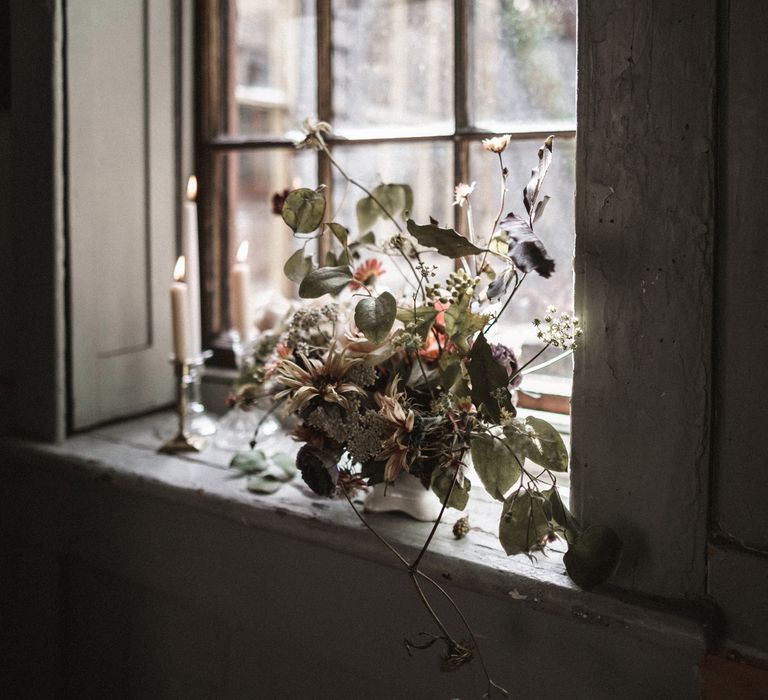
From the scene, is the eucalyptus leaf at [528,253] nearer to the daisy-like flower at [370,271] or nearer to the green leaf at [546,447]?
the green leaf at [546,447]

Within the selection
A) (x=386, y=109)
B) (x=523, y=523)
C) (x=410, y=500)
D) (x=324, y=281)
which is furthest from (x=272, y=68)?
(x=523, y=523)

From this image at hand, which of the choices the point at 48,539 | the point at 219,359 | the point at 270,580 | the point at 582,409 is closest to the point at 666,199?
the point at 582,409

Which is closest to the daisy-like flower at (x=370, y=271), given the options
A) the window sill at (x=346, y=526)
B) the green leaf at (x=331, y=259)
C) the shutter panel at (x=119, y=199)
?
the green leaf at (x=331, y=259)

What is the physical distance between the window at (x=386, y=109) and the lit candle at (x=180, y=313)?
9.5 inches

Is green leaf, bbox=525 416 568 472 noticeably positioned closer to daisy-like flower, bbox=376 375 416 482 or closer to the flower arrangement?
the flower arrangement

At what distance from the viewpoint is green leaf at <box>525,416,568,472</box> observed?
34.0 inches

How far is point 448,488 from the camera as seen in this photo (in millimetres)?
924

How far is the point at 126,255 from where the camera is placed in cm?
143

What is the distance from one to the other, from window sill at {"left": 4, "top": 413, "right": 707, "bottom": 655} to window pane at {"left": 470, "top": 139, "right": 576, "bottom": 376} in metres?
0.30

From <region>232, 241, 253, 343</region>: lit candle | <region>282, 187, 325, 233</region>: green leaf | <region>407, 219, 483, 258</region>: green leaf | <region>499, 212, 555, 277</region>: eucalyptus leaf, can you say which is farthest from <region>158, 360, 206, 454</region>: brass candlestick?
<region>499, 212, 555, 277</region>: eucalyptus leaf

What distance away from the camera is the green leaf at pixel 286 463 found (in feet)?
3.89

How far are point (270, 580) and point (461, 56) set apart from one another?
84 cm

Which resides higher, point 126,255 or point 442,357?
point 126,255

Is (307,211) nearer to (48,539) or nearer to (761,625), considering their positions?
(761,625)
